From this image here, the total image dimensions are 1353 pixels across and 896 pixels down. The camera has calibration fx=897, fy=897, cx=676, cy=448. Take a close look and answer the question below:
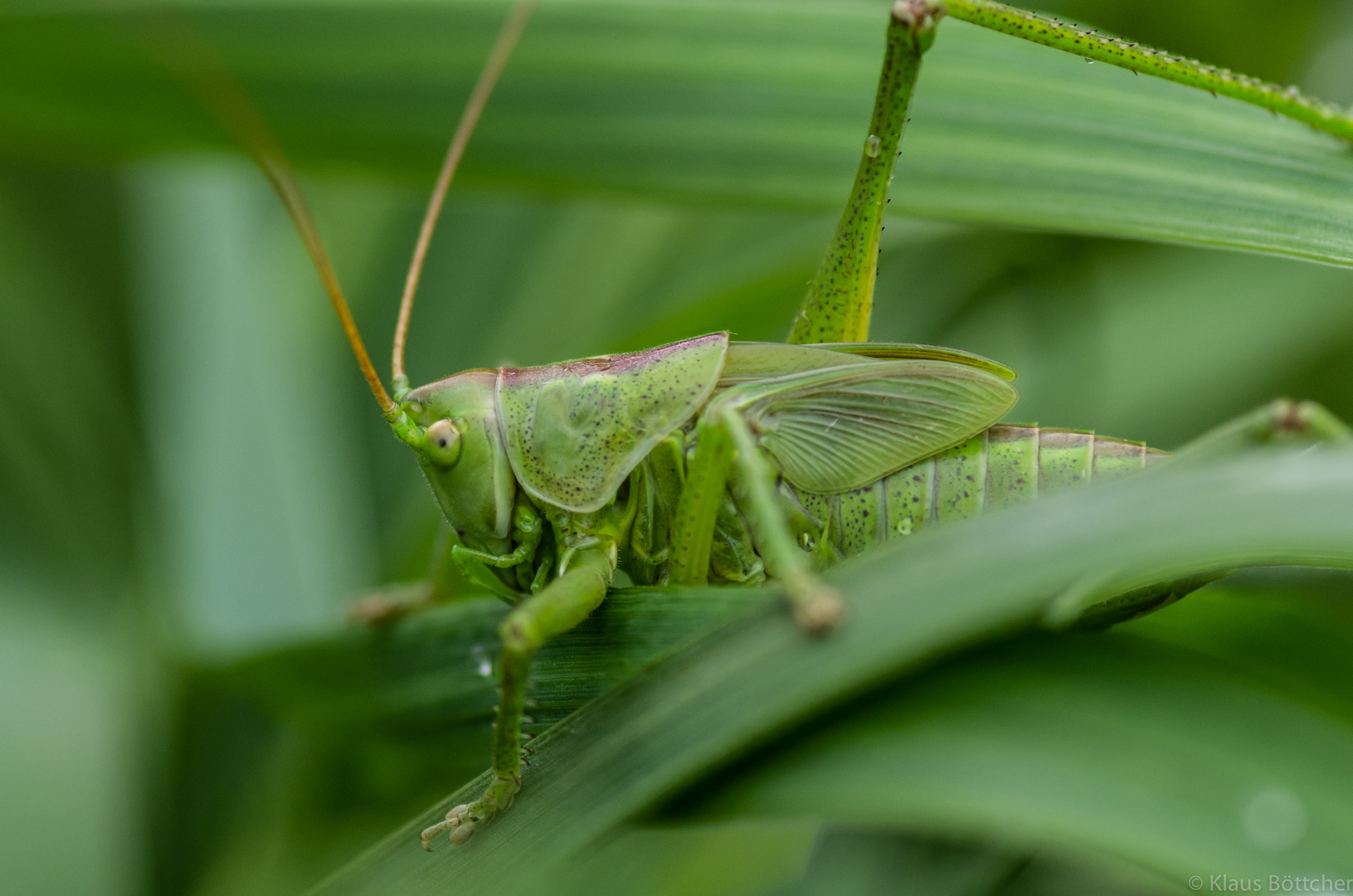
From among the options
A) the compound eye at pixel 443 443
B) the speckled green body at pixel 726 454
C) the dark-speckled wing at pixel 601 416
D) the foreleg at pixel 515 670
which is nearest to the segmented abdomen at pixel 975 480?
the speckled green body at pixel 726 454

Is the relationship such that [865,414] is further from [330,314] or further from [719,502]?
[330,314]

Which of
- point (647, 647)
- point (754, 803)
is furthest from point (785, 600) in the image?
point (647, 647)

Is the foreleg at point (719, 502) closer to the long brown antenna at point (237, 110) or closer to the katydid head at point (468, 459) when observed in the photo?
the katydid head at point (468, 459)

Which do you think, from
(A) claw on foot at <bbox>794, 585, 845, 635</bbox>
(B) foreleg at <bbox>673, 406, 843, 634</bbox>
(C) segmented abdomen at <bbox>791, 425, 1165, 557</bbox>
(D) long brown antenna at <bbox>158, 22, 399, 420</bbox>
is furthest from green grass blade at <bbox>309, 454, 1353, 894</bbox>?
(D) long brown antenna at <bbox>158, 22, 399, 420</bbox>

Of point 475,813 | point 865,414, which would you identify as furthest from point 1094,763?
point 865,414

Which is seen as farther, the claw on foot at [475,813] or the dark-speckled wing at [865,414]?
the dark-speckled wing at [865,414]

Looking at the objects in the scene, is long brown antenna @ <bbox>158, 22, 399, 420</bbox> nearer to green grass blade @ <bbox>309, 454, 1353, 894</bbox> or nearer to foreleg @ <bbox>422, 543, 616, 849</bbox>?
foreleg @ <bbox>422, 543, 616, 849</bbox>
